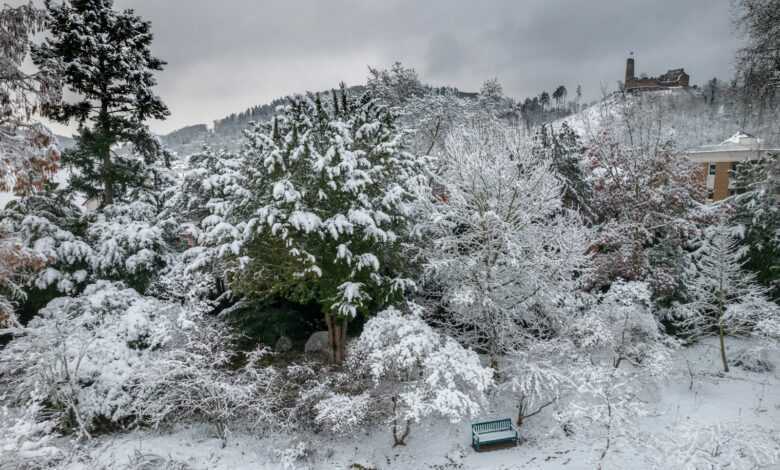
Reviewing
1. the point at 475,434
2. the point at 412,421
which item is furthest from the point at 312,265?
the point at 475,434

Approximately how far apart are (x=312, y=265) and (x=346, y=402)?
337 cm

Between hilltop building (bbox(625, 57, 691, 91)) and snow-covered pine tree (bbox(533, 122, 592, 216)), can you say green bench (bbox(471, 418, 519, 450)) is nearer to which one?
snow-covered pine tree (bbox(533, 122, 592, 216))

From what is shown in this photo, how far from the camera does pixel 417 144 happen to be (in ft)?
84.8

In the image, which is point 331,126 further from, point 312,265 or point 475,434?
point 475,434

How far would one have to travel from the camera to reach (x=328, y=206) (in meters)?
11.1

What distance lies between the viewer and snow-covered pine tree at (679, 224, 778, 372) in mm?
11969

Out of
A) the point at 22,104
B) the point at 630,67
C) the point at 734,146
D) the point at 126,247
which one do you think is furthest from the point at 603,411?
the point at 630,67

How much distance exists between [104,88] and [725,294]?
20.7m

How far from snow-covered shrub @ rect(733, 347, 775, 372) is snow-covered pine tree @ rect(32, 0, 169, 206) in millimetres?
20783

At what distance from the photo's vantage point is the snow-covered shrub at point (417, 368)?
29.2 ft

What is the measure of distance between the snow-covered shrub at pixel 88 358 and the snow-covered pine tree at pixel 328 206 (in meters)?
2.51

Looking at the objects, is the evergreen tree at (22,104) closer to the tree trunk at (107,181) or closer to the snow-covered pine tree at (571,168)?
the tree trunk at (107,181)

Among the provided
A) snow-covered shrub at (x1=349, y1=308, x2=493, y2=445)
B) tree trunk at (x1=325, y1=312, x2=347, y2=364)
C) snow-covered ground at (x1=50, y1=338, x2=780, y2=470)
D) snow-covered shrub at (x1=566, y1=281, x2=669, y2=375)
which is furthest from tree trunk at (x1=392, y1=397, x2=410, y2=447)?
snow-covered shrub at (x1=566, y1=281, x2=669, y2=375)

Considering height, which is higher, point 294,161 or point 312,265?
point 294,161
